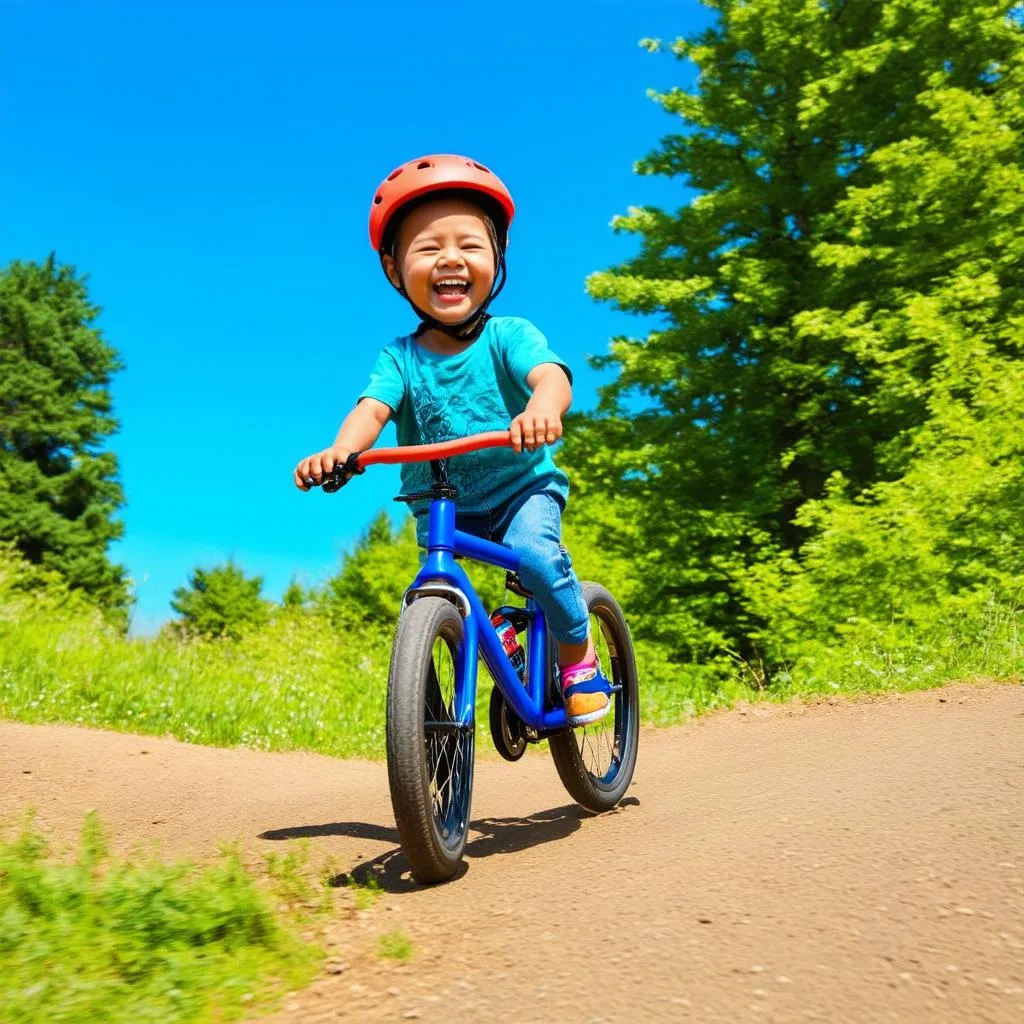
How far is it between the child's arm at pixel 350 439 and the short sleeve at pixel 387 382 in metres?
0.02

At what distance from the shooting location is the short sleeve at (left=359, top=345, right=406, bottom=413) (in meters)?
3.52

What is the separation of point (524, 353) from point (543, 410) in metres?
0.60

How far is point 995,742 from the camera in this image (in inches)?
165

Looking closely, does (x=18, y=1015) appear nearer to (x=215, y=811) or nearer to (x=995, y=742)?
(x=215, y=811)

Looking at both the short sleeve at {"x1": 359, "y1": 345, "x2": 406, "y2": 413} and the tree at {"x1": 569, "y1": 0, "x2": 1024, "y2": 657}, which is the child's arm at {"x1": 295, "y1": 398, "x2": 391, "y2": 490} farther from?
the tree at {"x1": 569, "y1": 0, "x2": 1024, "y2": 657}

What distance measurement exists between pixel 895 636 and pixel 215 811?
20.4ft

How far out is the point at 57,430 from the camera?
3447 cm

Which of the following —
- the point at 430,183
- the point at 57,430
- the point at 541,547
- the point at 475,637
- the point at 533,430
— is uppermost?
the point at 57,430

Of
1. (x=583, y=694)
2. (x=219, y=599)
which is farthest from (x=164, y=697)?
(x=219, y=599)

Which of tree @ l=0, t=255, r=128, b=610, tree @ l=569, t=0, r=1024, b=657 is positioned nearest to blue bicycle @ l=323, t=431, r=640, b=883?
tree @ l=569, t=0, r=1024, b=657

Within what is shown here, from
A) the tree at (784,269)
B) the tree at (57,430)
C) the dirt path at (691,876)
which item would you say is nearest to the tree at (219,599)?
the tree at (57,430)

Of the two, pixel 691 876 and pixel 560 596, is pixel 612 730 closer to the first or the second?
pixel 560 596

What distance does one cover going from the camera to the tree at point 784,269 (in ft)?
42.5

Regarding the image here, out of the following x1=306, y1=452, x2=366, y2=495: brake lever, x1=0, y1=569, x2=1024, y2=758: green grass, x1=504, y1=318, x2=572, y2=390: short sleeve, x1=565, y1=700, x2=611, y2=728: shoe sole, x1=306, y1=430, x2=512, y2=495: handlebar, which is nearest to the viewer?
x1=306, y1=430, x2=512, y2=495: handlebar
